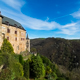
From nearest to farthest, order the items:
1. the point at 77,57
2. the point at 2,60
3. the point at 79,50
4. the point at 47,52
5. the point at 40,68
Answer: the point at 2,60, the point at 40,68, the point at 77,57, the point at 79,50, the point at 47,52

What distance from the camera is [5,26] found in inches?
876

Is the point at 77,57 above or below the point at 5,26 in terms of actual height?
below

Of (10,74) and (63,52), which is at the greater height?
(10,74)

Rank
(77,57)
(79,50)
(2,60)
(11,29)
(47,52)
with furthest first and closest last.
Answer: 1. (47,52)
2. (79,50)
3. (77,57)
4. (11,29)
5. (2,60)

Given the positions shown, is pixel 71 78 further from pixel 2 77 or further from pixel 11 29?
pixel 11 29

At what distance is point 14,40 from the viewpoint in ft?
85.0

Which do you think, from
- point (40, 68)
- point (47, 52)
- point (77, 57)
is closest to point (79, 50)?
point (77, 57)

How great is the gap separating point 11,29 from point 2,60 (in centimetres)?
1484

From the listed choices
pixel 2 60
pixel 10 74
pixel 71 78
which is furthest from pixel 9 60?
pixel 71 78

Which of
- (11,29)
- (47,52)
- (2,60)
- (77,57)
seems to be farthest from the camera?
(47,52)

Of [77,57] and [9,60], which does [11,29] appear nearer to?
[9,60]

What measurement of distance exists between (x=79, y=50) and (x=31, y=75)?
91.1 meters

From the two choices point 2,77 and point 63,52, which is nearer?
point 2,77

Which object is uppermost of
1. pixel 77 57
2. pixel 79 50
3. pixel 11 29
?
pixel 11 29
